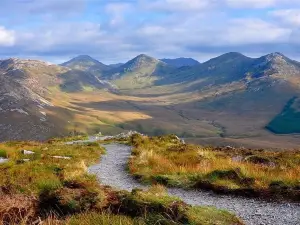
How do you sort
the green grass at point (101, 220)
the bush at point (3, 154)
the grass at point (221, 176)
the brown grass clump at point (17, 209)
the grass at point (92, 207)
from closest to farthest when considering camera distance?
the green grass at point (101, 220), the grass at point (92, 207), the brown grass clump at point (17, 209), the grass at point (221, 176), the bush at point (3, 154)

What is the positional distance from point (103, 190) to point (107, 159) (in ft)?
56.0

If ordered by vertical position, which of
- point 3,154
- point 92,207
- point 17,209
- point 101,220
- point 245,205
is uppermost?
point 101,220

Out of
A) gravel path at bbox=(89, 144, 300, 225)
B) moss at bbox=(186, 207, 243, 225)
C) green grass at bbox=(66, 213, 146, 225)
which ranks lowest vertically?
gravel path at bbox=(89, 144, 300, 225)

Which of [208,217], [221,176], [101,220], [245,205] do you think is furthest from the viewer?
[221,176]

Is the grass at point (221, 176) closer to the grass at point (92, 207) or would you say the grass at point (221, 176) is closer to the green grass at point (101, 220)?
the grass at point (92, 207)

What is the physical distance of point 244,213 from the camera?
1331 centimetres

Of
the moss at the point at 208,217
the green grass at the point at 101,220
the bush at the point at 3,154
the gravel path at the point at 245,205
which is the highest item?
the green grass at the point at 101,220

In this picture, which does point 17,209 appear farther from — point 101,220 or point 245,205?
point 245,205

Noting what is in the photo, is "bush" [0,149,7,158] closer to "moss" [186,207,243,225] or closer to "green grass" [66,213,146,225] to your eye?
"green grass" [66,213,146,225]

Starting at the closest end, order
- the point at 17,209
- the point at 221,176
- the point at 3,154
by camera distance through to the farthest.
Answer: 1. the point at 17,209
2. the point at 221,176
3. the point at 3,154

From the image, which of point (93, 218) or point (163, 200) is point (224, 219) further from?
point (93, 218)

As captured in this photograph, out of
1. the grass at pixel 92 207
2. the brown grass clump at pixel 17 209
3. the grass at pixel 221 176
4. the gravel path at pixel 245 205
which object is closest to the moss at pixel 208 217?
the grass at pixel 92 207

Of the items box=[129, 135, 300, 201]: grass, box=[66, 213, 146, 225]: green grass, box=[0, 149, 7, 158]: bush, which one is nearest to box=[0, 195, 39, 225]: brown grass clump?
box=[66, 213, 146, 225]: green grass

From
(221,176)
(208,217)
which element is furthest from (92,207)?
(221,176)
